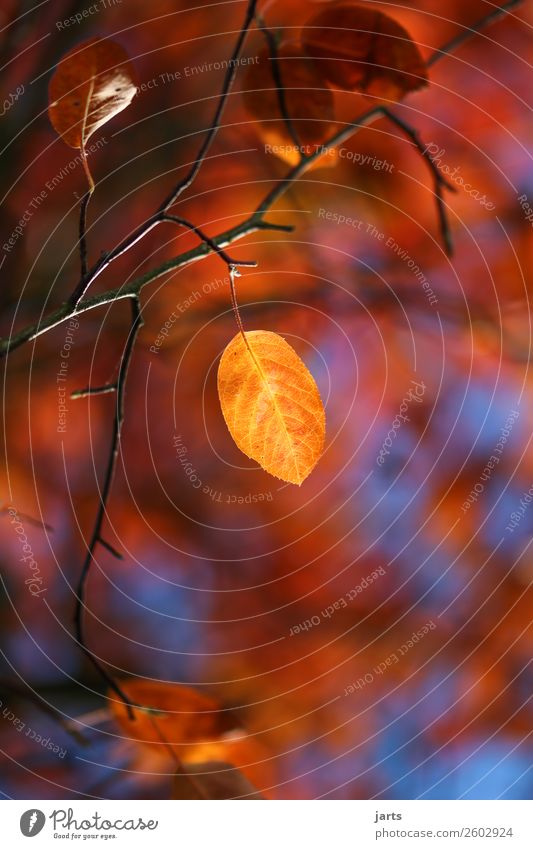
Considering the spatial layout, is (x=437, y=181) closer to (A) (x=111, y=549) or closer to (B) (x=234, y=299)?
(B) (x=234, y=299)

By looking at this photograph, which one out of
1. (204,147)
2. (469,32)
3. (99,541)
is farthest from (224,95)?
(99,541)

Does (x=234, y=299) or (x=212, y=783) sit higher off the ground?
(x=234, y=299)

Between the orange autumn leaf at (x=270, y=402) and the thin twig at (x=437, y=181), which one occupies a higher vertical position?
the thin twig at (x=437, y=181)

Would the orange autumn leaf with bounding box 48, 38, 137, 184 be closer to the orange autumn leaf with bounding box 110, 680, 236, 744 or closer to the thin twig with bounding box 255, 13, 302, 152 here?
the thin twig with bounding box 255, 13, 302, 152

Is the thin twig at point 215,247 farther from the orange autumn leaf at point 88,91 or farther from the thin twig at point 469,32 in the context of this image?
the thin twig at point 469,32

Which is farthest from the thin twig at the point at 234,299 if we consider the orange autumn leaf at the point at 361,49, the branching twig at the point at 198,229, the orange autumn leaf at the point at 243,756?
the orange autumn leaf at the point at 243,756
